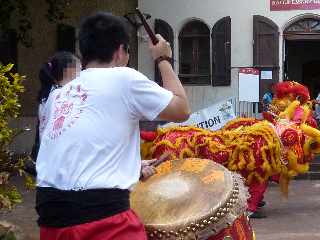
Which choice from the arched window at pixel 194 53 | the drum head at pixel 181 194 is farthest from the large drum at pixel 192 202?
the arched window at pixel 194 53

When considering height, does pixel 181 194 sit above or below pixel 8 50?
below

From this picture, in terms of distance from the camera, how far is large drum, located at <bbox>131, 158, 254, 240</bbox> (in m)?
2.98

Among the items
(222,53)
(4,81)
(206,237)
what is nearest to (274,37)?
(222,53)

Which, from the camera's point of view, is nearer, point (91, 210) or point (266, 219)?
point (91, 210)

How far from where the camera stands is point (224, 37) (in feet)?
49.2

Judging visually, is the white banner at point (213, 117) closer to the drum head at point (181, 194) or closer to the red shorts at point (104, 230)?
the drum head at point (181, 194)

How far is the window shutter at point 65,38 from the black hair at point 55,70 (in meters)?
10.6

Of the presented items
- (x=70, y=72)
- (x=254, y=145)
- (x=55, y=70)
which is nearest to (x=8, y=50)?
(x=254, y=145)

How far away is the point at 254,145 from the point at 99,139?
4.24 m

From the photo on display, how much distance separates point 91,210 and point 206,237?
72 cm

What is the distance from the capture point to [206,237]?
304 cm

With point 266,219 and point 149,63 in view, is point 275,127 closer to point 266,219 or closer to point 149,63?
point 266,219

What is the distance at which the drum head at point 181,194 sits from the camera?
302 cm

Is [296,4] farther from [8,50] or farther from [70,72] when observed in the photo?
[70,72]
